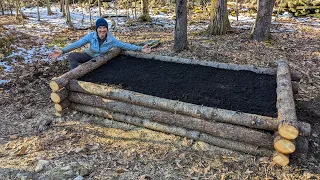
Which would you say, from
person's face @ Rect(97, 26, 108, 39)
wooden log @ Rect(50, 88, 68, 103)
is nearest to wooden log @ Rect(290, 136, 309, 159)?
wooden log @ Rect(50, 88, 68, 103)

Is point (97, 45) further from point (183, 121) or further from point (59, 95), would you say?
point (183, 121)

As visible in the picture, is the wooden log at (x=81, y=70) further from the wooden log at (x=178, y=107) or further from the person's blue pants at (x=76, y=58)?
the person's blue pants at (x=76, y=58)

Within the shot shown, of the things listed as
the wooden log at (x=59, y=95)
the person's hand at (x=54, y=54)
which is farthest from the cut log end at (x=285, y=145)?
the person's hand at (x=54, y=54)

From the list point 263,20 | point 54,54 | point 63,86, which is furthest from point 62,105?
point 263,20

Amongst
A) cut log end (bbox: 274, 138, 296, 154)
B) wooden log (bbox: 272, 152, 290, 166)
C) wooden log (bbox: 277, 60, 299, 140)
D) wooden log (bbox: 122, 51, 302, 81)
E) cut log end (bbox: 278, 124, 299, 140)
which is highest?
wooden log (bbox: 122, 51, 302, 81)

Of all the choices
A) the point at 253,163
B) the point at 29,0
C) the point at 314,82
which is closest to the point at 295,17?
the point at 314,82

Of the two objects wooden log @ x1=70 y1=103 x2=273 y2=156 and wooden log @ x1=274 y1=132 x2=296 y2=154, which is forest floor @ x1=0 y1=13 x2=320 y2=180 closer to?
wooden log @ x1=70 y1=103 x2=273 y2=156

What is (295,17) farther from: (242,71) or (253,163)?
(253,163)

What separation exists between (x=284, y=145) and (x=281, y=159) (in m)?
0.25

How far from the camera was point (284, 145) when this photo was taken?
295cm

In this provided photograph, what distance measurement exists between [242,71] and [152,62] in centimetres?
179

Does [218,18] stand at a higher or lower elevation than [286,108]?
higher

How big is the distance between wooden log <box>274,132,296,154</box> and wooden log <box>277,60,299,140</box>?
0.21 ft

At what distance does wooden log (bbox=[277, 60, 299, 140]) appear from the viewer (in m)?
2.90
